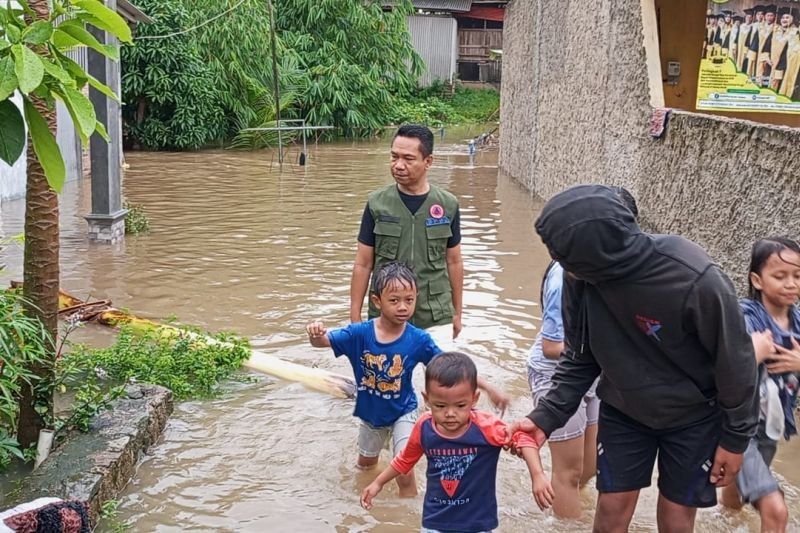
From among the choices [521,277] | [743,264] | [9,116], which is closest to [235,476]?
[9,116]

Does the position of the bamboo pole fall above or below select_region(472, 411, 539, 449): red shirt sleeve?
below

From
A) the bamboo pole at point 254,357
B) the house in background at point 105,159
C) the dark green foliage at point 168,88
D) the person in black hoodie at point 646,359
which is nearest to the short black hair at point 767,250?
the person in black hoodie at point 646,359

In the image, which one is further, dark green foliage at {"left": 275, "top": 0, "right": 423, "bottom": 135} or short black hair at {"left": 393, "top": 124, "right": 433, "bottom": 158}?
dark green foliage at {"left": 275, "top": 0, "right": 423, "bottom": 135}

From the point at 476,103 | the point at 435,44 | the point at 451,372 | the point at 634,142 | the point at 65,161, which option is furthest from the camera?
the point at 435,44

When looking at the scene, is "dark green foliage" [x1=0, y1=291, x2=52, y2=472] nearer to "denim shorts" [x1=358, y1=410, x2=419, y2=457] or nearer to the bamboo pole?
"denim shorts" [x1=358, y1=410, x2=419, y2=457]

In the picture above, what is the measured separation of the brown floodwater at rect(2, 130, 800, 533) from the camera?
444cm

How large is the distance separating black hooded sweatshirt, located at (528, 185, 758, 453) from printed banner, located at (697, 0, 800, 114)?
8489 millimetres

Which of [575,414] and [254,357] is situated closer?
[575,414]

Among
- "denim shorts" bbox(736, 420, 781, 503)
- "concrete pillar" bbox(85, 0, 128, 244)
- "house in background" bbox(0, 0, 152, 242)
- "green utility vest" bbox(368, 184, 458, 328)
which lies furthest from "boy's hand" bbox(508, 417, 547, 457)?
"concrete pillar" bbox(85, 0, 128, 244)

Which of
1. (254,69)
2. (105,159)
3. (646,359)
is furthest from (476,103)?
(646,359)

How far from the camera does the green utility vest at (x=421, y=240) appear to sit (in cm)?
496

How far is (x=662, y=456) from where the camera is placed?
3.25m

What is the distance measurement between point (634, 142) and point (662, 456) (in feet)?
21.1

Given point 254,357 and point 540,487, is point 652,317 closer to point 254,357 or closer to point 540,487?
point 540,487
